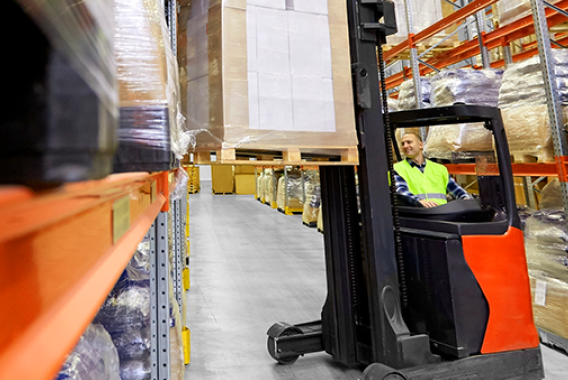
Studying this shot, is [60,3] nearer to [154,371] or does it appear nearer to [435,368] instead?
[154,371]

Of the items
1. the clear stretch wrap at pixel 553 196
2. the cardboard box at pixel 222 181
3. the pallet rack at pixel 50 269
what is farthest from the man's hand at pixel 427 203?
the cardboard box at pixel 222 181

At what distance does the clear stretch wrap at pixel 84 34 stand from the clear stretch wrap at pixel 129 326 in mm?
1880

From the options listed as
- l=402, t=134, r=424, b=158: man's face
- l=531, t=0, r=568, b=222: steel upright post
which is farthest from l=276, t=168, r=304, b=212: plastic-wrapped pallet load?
l=531, t=0, r=568, b=222: steel upright post

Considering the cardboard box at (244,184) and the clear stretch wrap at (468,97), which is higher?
the cardboard box at (244,184)

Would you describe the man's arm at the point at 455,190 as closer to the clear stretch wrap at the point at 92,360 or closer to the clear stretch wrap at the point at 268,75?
the clear stretch wrap at the point at 268,75

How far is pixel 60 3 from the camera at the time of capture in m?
0.23

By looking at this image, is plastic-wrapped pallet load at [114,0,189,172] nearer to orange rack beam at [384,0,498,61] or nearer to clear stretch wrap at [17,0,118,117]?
clear stretch wrap at [17,0,118,117]

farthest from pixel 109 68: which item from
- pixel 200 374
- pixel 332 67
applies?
pixel 200 374

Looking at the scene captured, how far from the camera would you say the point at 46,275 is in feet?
1.03

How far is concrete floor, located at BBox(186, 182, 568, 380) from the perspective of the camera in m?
3.11

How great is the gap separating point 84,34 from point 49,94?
66 millimetres

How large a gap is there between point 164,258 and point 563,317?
9.93 feet

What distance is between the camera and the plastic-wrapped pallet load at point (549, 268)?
3.21 metres

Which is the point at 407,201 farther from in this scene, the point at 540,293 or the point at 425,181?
the point at 540,293
